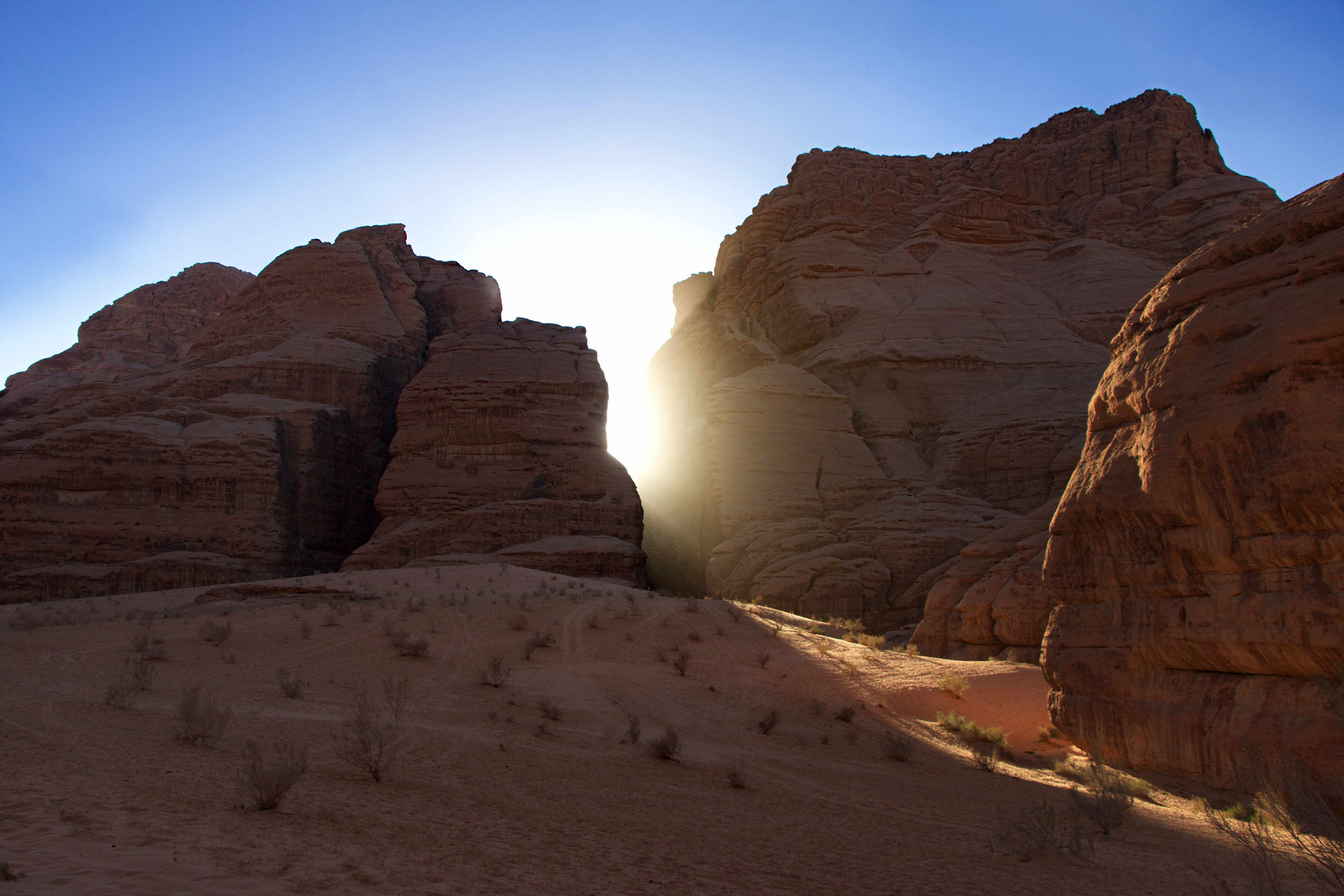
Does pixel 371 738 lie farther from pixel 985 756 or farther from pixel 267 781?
pixel 985 756

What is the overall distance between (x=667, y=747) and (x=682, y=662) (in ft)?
15.0

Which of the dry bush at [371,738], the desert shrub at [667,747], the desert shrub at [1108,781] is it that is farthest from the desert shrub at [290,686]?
the desert shrub at [1108,781]

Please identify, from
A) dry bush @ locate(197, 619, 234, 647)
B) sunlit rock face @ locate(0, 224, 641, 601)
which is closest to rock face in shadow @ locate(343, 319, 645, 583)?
sunlit rock face @ locate(0, 224, 641, 601)

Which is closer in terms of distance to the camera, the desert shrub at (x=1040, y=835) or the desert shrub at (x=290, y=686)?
the desert shrub at (x=1040, y=835)

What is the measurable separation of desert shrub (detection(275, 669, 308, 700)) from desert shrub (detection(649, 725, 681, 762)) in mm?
4417

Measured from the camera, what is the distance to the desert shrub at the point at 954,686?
12.8 meters

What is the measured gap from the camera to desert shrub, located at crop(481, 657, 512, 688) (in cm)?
1094

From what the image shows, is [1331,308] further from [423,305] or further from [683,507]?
[423,305]

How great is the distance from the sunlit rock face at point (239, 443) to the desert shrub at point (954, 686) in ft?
73.7

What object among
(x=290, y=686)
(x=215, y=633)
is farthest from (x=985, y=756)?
(x=215, y=633)

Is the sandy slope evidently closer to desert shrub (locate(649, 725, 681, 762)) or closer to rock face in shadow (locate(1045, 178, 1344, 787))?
desert shrub (locate(649, 725, 681, 762))

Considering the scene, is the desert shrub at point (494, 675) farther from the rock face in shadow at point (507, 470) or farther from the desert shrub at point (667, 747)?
the rock face in shadow at point (507, 470)

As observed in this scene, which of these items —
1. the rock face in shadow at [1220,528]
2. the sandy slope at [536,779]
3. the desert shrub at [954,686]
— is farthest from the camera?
the desert shrub at [954,686]

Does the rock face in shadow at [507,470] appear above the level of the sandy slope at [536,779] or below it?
above
